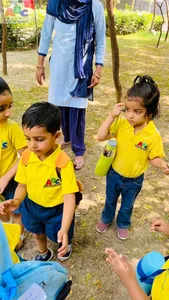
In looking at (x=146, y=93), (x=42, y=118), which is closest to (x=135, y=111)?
(x=146, y=93)

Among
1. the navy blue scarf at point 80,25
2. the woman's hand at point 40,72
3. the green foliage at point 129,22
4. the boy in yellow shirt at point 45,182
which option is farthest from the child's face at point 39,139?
the green foliage at point 129,22

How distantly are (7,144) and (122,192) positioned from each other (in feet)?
2.88

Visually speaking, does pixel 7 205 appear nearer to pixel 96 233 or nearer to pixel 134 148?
pixel 134 148

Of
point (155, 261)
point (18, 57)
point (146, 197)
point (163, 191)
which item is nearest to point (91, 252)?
point (155, 261)

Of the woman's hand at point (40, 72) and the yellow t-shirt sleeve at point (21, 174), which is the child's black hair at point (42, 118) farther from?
the woman's hand at point (40, 72)

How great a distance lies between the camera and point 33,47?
10203mm

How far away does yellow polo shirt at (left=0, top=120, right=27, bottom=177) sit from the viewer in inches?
75.3

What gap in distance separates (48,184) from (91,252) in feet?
2.78

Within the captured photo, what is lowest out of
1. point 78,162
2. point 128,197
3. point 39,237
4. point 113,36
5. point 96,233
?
point 96,233

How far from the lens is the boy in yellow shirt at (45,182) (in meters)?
1.53

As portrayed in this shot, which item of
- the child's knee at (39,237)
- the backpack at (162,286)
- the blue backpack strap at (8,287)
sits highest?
the blue backpack strap at (8,287)

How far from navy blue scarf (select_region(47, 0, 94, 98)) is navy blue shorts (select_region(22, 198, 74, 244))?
54.4 inches

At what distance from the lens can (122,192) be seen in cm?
212

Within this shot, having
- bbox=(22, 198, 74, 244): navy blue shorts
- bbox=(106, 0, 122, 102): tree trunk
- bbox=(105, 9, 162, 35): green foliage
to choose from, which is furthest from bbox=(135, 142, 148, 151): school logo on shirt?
bbox=(105, 9, 162, 35): green foliage
